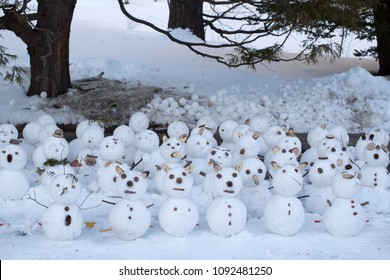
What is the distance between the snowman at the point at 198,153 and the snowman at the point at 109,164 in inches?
23.4

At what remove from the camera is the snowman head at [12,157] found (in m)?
5.44

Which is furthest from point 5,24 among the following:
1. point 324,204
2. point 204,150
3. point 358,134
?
point 324,204

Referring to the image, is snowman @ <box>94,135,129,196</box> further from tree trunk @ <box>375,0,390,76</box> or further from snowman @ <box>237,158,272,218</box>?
tree trunk @ <box>375,0,390,76</box>

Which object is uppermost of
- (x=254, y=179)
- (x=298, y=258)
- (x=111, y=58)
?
(x=111, y=58)

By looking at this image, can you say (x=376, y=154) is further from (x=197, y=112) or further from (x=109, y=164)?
(x=197, y=112)

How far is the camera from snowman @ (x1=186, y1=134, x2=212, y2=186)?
5930mm

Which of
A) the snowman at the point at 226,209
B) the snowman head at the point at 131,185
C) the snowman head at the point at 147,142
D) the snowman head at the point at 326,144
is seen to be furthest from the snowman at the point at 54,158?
the snowman head at the point at 326,144

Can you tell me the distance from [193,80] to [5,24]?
3.02m

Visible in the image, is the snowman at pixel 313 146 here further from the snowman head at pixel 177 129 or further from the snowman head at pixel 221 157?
the snowman head at pixel 177 129

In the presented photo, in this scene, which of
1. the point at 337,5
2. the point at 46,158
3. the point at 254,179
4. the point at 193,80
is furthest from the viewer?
the point at 193,80

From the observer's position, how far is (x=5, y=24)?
866 centimetres

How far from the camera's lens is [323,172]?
5.29 meters

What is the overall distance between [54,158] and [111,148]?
0.49 m

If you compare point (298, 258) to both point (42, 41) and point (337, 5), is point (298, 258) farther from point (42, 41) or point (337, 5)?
point (42, 41)
